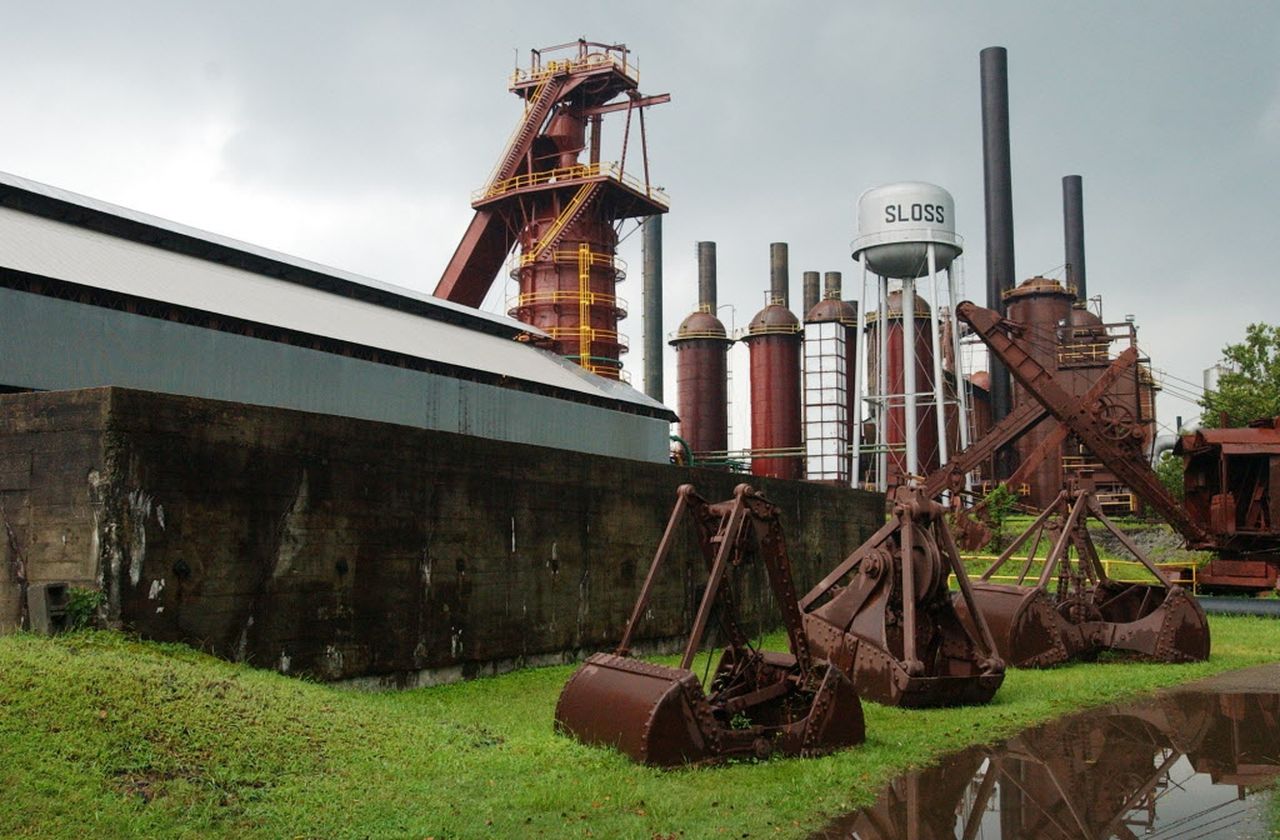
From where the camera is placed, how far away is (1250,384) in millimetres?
46625

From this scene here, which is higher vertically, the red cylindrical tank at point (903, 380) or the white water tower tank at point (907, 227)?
the white water tower tank at point (907, 227)

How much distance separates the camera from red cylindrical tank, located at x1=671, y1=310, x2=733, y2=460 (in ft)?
196

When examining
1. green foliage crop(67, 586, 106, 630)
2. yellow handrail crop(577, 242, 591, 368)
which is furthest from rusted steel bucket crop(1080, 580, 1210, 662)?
yellow handrail crop(577, 242, 591, 368)

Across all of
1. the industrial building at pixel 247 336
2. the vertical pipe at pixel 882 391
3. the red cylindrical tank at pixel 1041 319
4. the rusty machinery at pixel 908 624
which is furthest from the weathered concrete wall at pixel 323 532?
the red cylindrical tank at pixel 1041 319

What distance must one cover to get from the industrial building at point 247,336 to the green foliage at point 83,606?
25.3 ft

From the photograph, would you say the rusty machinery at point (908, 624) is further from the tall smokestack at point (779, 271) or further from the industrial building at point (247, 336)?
the tall smokestack at point (779, 271)

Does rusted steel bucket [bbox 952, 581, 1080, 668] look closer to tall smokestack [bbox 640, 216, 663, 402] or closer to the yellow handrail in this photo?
the yellow handrail

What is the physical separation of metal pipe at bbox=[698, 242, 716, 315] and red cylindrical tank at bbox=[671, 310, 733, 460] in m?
7.10

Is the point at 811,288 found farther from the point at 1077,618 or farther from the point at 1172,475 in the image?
the point at 1077,618

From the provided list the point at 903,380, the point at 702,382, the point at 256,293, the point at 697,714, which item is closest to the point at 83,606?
the point at 697,714

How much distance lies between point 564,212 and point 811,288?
28.0 metres

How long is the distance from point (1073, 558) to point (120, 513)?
33282mm

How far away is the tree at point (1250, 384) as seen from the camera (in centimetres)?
4519

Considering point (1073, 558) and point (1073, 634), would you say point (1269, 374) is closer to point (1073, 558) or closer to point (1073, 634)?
point (1073, 558)
